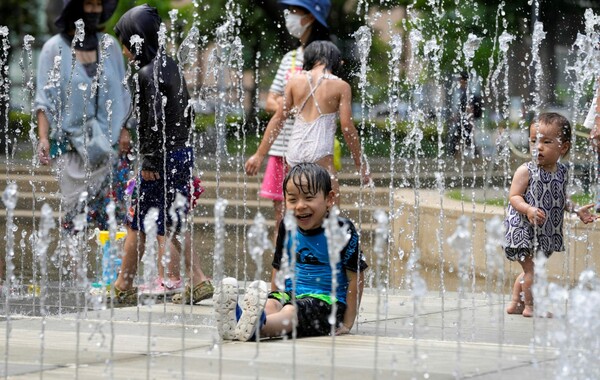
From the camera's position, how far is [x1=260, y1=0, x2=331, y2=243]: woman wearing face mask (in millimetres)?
8125

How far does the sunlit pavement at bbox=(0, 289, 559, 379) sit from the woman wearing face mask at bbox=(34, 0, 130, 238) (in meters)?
1.06

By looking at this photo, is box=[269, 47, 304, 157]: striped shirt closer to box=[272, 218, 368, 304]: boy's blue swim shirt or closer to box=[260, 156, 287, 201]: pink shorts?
box=[260, 156, 287, 201]: pink shorts

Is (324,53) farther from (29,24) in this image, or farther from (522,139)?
(29,24)

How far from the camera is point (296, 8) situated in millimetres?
8211

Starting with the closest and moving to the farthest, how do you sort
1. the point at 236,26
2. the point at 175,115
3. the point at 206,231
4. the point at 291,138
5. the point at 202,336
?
the point at 202,336, the point at 175,115, the point at 291,138, the point at 206,231, the point at 236,26

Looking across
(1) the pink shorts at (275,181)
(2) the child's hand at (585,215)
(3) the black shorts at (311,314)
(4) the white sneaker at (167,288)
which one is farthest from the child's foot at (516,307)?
(1) the pink shorts at (275,181)

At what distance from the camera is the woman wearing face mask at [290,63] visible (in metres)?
8.12

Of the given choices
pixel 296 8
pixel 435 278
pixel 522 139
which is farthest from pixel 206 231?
pixel 522 139

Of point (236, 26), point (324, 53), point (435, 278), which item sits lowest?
point (435, 278)

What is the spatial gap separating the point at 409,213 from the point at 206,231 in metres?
2.89

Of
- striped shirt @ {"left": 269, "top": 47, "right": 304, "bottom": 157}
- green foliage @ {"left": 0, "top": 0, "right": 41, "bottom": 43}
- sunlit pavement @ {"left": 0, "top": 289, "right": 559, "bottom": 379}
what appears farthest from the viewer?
green foliage @ {"left": 0, "top": 0, "right": 41, "bottom": 43}

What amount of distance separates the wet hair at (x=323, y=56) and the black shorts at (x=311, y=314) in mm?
2096

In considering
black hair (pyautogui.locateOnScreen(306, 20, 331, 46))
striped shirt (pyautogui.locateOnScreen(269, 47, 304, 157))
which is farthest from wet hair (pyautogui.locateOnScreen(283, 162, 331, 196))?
black hair (pyautogui.locateOnScreen(306, 20, 331, 46))

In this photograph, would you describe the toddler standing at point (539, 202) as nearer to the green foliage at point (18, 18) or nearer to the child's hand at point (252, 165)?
the child's hand at point (252, 165)
